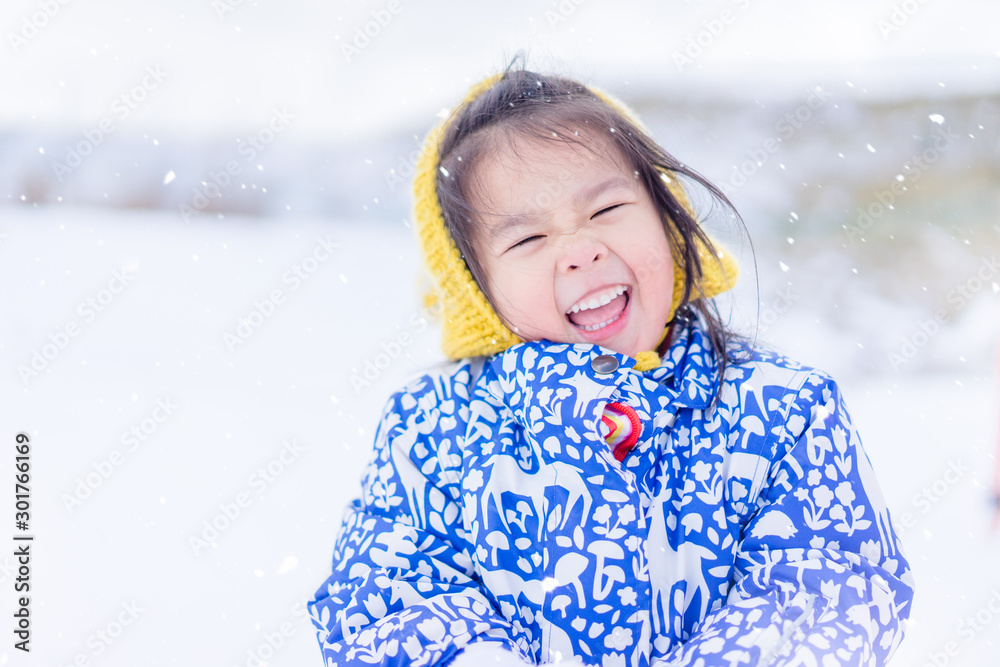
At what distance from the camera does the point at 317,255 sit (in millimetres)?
3361

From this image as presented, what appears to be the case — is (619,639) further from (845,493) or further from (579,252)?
(579,252)

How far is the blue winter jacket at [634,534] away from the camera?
0.84 meters

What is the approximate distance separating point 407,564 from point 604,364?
1.23 ft

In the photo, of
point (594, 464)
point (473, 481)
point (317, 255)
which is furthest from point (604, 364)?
point (317, 255)

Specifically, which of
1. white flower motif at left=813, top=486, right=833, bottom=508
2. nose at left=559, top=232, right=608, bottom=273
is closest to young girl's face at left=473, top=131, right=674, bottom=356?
nose at left=559, top=232, right=608, bottom=273

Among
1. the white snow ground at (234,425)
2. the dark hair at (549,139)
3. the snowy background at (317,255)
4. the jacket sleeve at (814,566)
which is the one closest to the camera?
the jacket sleeve at (814,566)

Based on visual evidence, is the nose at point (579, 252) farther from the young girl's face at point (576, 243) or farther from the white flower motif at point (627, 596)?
the white flower motif at point (627, 596)

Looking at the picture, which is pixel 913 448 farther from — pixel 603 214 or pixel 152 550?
pixel 152 550

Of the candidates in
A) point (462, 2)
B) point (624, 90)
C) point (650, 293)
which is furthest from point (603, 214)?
point (462, 2)

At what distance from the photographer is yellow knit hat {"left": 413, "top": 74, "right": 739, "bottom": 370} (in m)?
1.09

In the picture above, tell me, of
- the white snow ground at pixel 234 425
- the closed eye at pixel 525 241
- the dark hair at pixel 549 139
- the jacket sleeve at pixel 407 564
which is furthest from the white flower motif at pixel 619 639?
the white snow ground at pixel 234 425

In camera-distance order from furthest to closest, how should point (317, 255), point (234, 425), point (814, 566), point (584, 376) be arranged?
point (317, 255)
point (234, 425)
point (584, 376)
point (814, 566)

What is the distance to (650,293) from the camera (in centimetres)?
99

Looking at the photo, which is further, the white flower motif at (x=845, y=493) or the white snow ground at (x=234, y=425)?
the white snow ground at (x=234, y=425)
